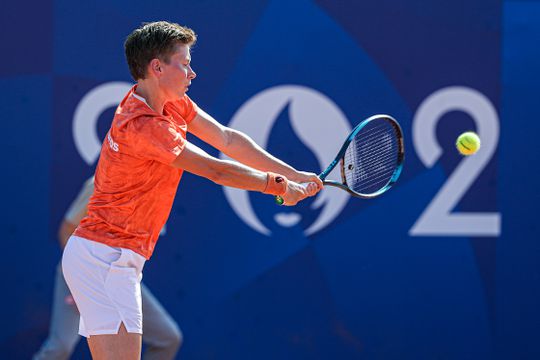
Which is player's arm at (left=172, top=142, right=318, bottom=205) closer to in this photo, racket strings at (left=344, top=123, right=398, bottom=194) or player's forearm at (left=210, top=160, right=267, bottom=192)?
player's forearm at (left=210, top=160, right=267, bottom=192)

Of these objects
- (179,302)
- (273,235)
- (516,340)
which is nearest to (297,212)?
(273,235)

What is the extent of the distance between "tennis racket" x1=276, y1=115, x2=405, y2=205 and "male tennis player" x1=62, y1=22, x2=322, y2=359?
57 cm

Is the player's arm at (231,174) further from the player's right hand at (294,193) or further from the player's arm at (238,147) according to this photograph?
the player's arm at (238,147)

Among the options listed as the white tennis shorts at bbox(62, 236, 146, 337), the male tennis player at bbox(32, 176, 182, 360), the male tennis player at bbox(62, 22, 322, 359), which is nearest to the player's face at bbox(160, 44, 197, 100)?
the male tennis player at bbox(62, 22, 322, 359)

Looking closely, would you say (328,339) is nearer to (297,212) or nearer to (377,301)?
(377,301)

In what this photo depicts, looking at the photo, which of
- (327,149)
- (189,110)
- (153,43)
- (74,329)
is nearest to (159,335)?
(74,329)

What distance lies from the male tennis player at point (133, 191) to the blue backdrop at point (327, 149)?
158cm

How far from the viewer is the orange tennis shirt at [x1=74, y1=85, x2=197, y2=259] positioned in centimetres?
298

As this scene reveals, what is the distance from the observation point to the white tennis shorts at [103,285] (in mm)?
3053

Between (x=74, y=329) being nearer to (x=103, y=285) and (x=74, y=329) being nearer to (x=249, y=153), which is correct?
→ (x=103, y=285)

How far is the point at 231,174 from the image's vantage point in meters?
3.12

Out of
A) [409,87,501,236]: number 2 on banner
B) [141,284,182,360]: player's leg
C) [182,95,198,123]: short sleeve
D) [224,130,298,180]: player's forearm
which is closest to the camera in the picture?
[182,95,198,123]: short sleeve

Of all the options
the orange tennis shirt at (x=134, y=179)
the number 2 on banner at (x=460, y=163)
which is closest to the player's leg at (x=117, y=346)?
the orange tennis shirt at (x=134, y=179)

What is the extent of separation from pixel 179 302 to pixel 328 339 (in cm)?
80
